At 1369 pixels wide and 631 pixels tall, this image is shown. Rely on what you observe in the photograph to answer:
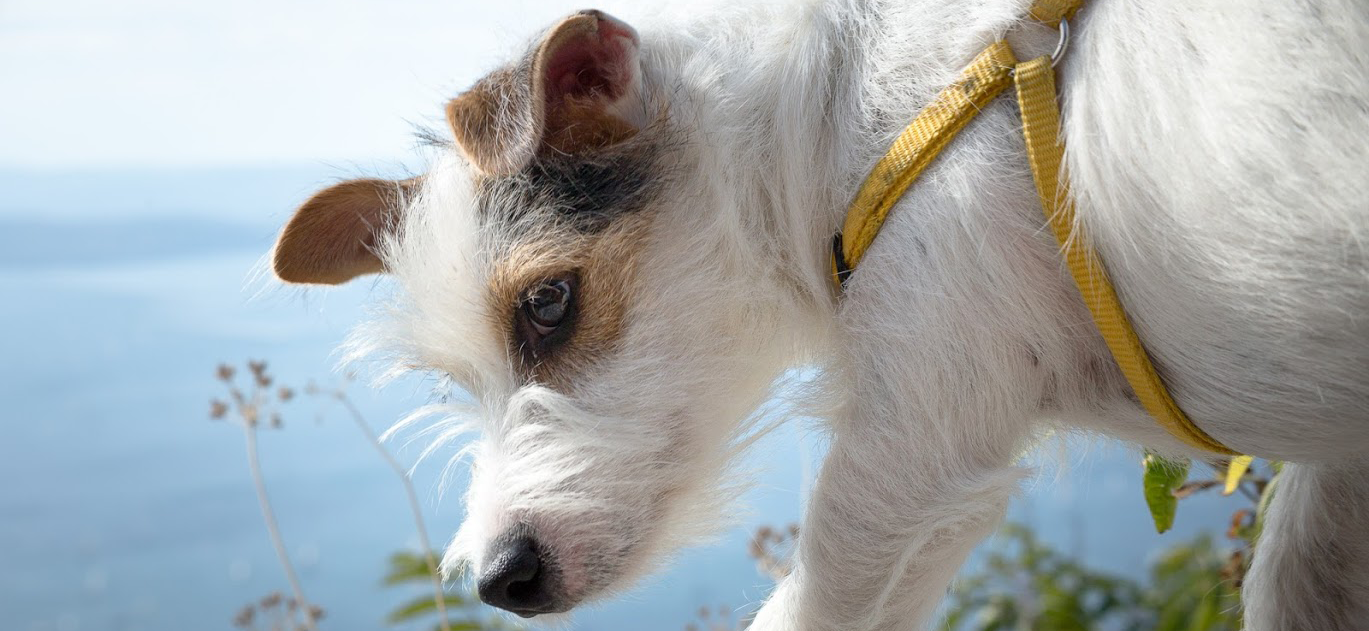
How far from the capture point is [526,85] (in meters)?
1.06

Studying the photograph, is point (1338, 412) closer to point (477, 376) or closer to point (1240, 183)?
point (1240, 183)

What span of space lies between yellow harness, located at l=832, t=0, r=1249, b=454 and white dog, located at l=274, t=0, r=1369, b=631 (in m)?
0.02

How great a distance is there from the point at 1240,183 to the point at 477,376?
842 mm

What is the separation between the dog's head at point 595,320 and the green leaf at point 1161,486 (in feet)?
1.81

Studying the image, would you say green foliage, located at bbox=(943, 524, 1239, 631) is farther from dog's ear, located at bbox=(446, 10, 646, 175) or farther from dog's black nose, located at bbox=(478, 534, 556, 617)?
dog's ear, located at bbox=(446, 10, 646, 175)

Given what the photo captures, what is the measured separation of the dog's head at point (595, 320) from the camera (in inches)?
45.9

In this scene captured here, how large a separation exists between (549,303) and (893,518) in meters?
0.44

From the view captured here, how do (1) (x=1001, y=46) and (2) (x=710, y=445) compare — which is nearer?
(1) (x=1001, y=46)

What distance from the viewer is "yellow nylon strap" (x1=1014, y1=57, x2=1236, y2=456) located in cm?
99

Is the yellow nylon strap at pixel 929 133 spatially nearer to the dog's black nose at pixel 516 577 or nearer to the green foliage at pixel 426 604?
the dog's black nose at pixel 516 577

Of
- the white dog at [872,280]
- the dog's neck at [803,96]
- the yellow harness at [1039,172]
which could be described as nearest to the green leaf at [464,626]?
the white dog at [872,280]

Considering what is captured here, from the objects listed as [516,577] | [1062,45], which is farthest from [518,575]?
[1062,45]

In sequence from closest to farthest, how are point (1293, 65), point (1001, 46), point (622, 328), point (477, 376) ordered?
point (1293, 65), point (1001, 46), point (622, 328), point (477, 376)

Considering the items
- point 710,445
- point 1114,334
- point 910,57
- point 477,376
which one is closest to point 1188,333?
point 1114,334
